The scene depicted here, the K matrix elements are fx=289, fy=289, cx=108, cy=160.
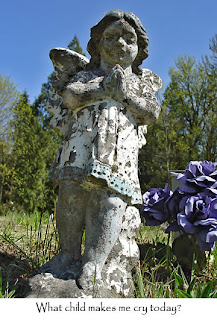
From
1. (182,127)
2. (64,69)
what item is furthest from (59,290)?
(182,127)

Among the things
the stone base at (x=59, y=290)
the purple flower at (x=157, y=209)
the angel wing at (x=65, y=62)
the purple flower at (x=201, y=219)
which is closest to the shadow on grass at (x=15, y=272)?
the stone base at (x=59, y=290)

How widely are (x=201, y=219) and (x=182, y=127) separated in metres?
13.1

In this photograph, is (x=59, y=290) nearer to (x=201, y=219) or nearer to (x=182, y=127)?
(x=201, y=219)

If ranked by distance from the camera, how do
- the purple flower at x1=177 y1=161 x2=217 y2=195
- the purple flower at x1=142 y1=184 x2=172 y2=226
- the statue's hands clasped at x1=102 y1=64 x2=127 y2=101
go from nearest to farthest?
the statue's hands clasped at x1=102 y1=64 x2=127 y2=101 → the purple flower at x1=177 y1=161 x2=217 y2=195 → the purple flower at x1=142 y1=184 x2=172 y2=226

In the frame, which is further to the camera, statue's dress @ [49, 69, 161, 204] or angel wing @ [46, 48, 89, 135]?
angel wing @ [46, 48, 89, 135]

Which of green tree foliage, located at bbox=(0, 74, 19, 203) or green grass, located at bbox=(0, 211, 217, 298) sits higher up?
green tree foliage, located at bbox=(0, 74, 19, 203)

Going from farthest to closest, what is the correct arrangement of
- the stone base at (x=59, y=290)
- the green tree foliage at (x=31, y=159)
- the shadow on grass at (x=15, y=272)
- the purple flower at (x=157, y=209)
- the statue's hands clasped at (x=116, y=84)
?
1. the green tree foliage at (x=31, y=159)
2. the purple flower at (x=157, y=209)
3. the shadow on grass at (x=15, y=272)
4. the statue's hands clasped at (x=116, y=84)
5. the stone base at (x=59, y=290)

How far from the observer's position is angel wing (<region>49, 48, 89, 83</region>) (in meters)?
2.29

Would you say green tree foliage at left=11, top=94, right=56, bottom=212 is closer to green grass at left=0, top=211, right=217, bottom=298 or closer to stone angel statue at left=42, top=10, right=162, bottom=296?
green grass at left=0, top=211, right=217, bottom=298

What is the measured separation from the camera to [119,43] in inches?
82.0

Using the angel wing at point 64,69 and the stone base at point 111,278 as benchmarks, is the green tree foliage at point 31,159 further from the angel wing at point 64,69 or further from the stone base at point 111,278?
the stone base at point 111,278

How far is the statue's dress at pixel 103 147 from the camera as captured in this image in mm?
1854

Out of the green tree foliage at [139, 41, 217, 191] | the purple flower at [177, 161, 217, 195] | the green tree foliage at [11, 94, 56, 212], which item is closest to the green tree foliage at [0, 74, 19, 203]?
the green tree foliage at [11, 94, 56, 212]

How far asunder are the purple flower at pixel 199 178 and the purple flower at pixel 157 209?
0.81 feet
